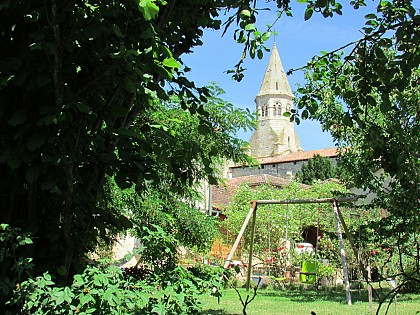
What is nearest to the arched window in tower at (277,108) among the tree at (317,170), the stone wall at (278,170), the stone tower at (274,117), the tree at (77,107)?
the stone tower at (274,117)

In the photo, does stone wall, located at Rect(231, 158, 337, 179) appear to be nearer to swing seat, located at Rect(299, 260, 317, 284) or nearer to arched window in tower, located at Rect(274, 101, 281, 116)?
arched window in tower, located at Rect(274, 101, 281, 116)

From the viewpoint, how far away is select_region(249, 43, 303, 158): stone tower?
116688 mm

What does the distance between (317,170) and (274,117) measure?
61187 millimetres

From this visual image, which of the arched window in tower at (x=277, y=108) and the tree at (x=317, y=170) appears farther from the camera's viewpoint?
the arched window in tower at (x=277, y=108)

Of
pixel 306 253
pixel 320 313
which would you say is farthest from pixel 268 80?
pixel 320 313

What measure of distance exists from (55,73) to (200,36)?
3.97 feet

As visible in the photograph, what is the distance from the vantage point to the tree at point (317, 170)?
59.2 meters

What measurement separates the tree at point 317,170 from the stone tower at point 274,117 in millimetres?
51285

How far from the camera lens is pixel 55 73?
7.36 feet

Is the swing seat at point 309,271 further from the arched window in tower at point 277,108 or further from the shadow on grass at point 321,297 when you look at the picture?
the arched window in tower at point 277,108

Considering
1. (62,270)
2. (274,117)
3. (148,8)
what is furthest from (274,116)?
(148,8)

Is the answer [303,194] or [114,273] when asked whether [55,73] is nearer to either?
[114,273]

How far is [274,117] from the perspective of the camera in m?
120

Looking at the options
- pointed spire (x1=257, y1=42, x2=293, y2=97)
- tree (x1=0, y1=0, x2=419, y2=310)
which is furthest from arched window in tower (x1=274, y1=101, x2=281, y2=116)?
tree (x1=0, y1=0, x2=419, y2=310)
